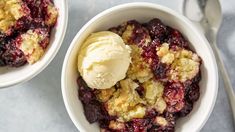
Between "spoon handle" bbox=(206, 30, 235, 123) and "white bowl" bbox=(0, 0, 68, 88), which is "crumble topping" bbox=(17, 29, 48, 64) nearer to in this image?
"white bowl" bbox=(0, 0, 68, 88)

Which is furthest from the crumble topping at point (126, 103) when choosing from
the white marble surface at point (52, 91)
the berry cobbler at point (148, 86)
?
the white marble surface at point (52, 91)

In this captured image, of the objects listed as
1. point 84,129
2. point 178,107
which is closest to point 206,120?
point 178,107

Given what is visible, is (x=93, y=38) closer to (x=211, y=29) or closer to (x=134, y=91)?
(x=134, y=91)

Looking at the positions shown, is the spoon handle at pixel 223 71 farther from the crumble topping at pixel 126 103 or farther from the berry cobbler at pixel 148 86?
the crumble topping at pixel 126 103

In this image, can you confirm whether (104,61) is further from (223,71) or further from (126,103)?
(223,71)

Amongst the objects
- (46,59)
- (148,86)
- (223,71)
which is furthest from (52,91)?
(223,71)

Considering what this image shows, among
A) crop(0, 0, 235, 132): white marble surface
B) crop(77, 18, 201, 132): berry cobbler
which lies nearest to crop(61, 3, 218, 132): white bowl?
crop(77, 18, 201, 132): berry cobbler

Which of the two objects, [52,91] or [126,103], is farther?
[52,91]

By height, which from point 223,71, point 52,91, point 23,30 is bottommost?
point 52,91

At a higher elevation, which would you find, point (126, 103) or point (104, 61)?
point (104, 61)
